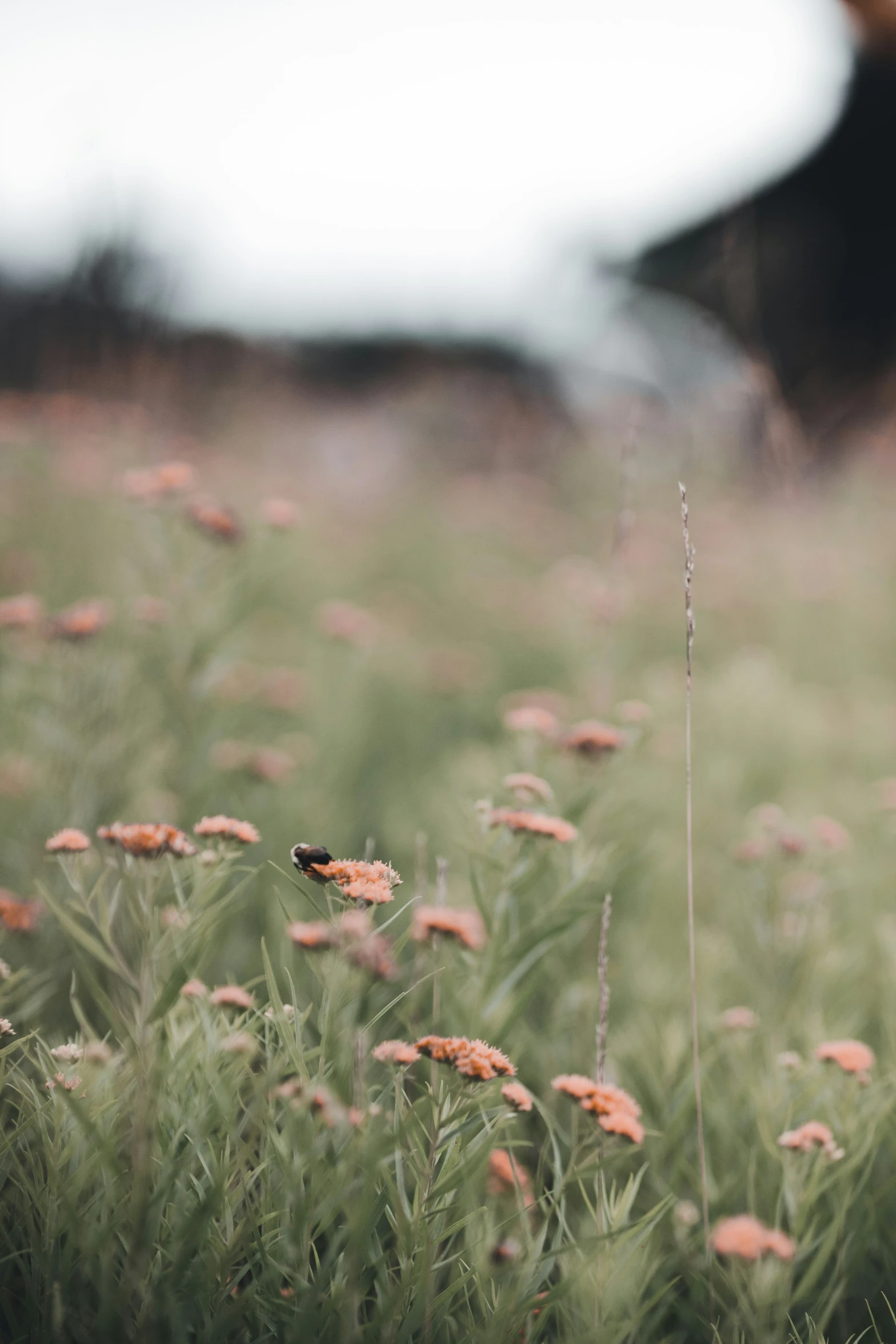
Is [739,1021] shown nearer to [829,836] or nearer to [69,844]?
[829,836]

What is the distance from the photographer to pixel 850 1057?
101 centimetres

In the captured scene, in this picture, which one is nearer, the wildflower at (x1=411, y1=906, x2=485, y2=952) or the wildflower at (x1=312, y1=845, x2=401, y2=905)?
the wildflower at (x1=312, y1=845, x2=401, y2=905)

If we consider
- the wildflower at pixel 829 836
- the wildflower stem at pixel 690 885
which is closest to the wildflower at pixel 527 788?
the wildflower stem at pixel 690 885

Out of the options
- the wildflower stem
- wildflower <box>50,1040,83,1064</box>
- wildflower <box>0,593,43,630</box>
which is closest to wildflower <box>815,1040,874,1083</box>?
the wildflower stem

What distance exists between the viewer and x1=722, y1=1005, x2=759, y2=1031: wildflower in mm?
1305

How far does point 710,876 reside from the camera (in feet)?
7.03

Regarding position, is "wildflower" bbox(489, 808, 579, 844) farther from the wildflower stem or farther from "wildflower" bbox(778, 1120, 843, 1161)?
"wildflower" bbox(778, 1120, 843, 1161)

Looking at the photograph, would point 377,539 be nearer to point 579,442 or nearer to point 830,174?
point 579,442

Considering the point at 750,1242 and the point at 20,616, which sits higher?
the point at 20,616

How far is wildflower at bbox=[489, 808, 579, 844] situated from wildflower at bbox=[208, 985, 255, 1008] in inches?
14.7

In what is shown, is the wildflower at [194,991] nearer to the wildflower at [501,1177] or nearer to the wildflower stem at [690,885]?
the wildflower at [501,1177]

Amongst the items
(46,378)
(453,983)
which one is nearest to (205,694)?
(453,983)

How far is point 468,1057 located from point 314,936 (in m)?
0.19

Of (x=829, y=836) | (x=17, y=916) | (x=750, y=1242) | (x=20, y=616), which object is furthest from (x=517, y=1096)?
(x=20, y=616)
